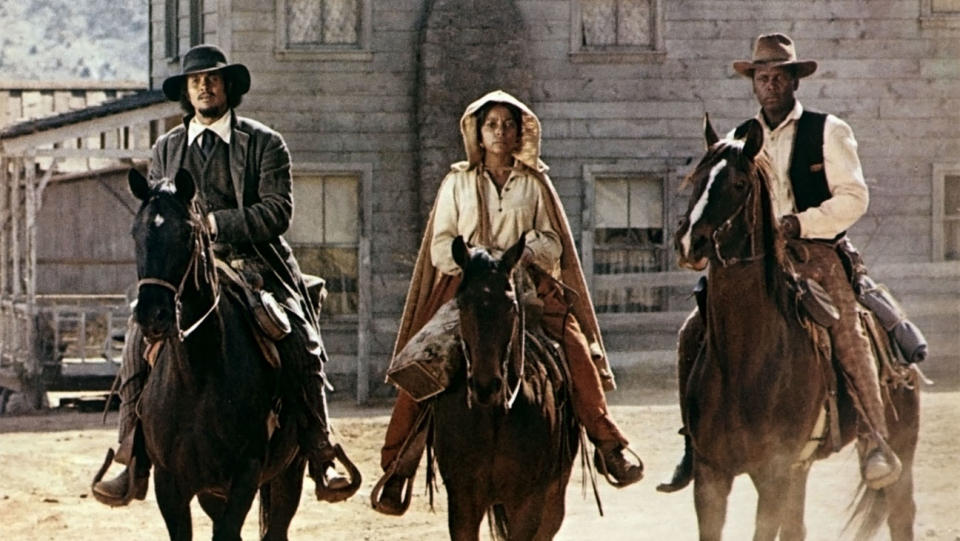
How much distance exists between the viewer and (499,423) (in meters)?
9.30

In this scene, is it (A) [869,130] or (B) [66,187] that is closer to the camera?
(A) [869,130]

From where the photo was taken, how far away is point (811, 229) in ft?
34.8

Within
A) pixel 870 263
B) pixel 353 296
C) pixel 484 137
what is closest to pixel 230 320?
pixel 484 137

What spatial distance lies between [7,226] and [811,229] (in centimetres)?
1972

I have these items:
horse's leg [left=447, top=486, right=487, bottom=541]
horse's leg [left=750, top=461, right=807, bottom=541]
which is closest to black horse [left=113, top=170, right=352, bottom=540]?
horse's leg [left=447, top=486, right=487, bottom=541]

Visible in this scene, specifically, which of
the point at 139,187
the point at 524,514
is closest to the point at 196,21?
the point at 139,187

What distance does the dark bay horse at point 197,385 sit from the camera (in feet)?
31.0

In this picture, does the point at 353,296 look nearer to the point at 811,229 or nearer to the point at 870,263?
the point at 870,263

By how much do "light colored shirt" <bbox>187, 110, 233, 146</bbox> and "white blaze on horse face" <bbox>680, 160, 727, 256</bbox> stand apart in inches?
106

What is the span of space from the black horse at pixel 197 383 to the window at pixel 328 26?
47.0 ft

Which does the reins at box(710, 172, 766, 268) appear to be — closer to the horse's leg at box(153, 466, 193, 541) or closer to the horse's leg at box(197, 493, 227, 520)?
the horse's leg at box(153, 466, 193, 541)

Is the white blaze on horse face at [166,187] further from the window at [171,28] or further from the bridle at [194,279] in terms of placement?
the window at [171,28]

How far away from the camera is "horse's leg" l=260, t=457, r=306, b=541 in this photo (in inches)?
435

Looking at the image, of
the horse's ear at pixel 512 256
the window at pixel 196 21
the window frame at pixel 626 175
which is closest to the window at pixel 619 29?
the window frame at pixel 626 175
